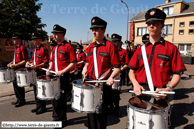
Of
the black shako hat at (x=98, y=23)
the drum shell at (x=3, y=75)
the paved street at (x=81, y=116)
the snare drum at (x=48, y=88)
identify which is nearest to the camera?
the black shako hat at (x=98, y=23)

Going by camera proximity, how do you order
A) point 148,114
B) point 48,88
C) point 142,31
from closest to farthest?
point 148,114 < point 48,88 < point 142,31

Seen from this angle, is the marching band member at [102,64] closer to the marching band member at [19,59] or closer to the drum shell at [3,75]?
the marching band member at [19,59]

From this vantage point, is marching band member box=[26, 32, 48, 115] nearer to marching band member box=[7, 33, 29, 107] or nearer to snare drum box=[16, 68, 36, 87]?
snare drum box=[16, 68, 36, 87]

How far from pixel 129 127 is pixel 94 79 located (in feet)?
3.52

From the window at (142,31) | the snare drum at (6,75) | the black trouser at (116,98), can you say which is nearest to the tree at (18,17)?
the snare drum at (6,75)

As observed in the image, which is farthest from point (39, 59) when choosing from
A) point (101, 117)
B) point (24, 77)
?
point (101, 117)

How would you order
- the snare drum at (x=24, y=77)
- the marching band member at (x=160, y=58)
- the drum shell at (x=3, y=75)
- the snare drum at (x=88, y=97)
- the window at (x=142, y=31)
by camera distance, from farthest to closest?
the window at (x=142, y=31), the drum shell at (x=3, y=75), the snare drum at (x=24, y=77), the snare drum at (x=88, y=97), the marching band member at (x=160, y=58)

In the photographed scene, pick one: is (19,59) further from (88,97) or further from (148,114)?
(148,114)

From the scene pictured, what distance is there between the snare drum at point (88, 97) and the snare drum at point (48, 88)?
999 mm

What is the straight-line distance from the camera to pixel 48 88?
334cm

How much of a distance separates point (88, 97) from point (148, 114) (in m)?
1.06

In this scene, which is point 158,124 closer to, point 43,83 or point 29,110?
point 43,83

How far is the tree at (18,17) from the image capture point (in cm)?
1355

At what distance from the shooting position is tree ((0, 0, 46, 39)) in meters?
13.6
